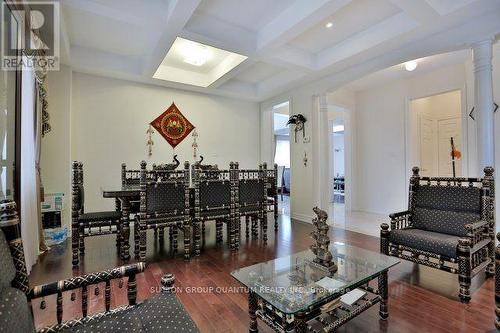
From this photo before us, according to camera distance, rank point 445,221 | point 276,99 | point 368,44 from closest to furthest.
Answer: point 445,221, point 368,44, point 276,99

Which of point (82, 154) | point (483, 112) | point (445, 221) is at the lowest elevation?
point (445, 221)

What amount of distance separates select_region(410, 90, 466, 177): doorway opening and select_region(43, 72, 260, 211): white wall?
158 inches

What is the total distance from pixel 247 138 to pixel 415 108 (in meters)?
3.62

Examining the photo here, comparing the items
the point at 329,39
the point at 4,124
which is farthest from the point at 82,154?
the point at 329,39

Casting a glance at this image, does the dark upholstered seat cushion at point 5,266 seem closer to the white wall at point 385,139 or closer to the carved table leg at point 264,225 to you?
the carved table leg at point 264,225

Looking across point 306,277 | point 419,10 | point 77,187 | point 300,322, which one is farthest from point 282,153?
point 300,322

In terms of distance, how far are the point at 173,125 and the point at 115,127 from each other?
1.05m

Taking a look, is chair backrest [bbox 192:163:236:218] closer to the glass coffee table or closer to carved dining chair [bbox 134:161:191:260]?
carved dining chair [bbox 134:161:191:260]

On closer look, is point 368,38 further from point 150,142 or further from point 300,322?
point 150,142

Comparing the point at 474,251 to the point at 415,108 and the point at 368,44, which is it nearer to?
the point at 368,44

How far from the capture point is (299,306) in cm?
133

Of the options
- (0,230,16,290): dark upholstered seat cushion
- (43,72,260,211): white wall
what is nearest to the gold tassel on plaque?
(43,72,260,211): white wall

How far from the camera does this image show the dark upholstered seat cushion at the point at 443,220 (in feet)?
8.09

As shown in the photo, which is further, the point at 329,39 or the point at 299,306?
the point at 329,39
